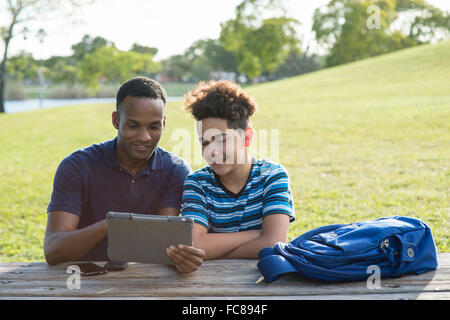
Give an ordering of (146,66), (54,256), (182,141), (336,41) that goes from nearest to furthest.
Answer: (54,256)
(182,141)
(146,66)
(336,41)

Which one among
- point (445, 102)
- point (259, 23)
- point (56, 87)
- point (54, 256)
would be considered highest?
point (259, 23)

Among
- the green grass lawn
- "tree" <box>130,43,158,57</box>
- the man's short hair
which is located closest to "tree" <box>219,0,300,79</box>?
"tree" <box>130,43,158,57</box>

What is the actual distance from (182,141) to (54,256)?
11.6m

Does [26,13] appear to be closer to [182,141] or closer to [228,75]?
[182,141]

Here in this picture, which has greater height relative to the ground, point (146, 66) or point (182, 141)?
point (146, 66)

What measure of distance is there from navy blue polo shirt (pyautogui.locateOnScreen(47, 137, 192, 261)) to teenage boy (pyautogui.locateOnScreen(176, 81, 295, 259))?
0.30m

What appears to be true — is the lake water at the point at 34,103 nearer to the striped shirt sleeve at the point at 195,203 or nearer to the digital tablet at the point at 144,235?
the striped shirt sleeve at the point at 195,203

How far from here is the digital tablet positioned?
224cm

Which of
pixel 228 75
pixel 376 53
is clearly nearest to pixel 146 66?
pixel 228 75

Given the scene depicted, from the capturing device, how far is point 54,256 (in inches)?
107

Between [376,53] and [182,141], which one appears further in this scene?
[376,53]

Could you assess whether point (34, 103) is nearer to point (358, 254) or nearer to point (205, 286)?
point (205, 286)

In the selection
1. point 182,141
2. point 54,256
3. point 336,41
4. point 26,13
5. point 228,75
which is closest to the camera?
point 54,256

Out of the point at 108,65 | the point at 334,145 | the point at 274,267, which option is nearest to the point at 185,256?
the point at 274,267
